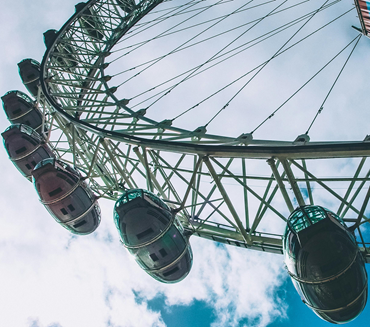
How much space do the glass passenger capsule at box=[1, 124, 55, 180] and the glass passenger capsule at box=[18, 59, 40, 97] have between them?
534 centimetres

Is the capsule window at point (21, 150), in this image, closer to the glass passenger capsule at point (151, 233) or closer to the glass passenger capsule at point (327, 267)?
the glass passenger capsule at point (151, 233)

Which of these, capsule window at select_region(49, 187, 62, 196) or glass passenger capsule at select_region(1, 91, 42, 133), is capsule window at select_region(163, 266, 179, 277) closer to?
capsule window at select_region(49, 187, 62, 196)

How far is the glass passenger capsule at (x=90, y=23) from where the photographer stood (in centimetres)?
2098

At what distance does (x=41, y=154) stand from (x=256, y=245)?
32.5ft

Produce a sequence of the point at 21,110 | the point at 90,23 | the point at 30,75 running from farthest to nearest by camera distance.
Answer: the point at 30,75 → the point at 90,23 → the point at 21,110

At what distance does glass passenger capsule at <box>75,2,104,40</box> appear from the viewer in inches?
826

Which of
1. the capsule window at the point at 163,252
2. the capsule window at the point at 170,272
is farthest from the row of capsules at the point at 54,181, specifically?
the capsule window at the point at 163,252

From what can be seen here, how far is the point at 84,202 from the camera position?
14289 mm

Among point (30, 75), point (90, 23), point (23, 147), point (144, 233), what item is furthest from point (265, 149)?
point (30, 75)

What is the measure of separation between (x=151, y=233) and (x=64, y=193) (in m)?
4.44

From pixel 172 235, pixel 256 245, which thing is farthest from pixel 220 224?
pixel 172 235

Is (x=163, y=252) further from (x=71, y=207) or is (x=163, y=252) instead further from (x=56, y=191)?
(x=56, y=191)

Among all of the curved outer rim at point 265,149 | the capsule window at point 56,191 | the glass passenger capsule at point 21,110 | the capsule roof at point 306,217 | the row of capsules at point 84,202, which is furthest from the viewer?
the glass passenger capsule at point 21,110

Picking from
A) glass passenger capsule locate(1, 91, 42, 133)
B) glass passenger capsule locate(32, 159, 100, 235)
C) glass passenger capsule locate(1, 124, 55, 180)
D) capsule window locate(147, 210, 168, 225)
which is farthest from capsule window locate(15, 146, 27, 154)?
capsule window locate(147, 210, 168, 225)
